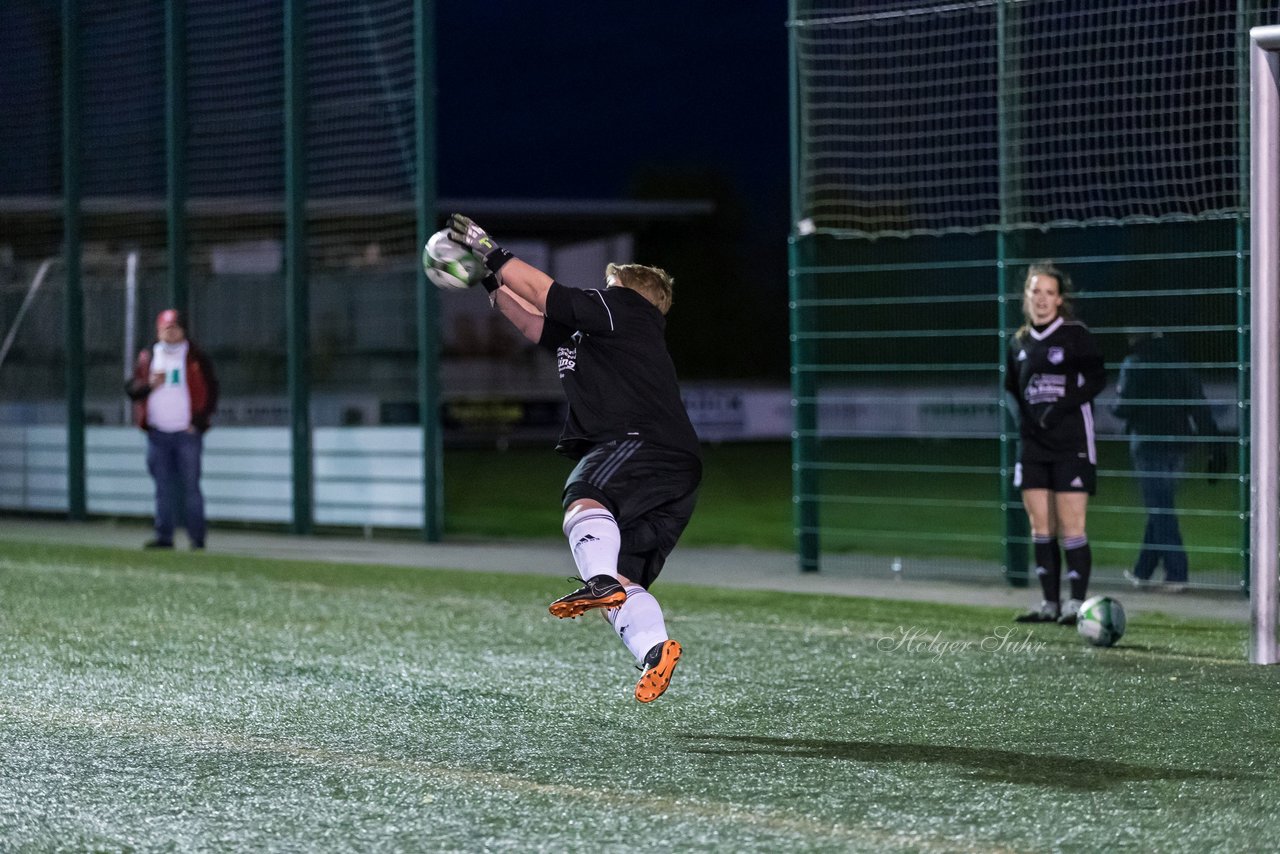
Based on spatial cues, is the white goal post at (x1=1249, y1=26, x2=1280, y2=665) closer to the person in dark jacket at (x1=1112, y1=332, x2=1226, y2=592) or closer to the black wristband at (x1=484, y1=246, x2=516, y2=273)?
the person in dark jacket at (x1=1112, y1=332, x2=1226, y2=592)

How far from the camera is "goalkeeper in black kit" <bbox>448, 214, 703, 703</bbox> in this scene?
6129 millimetres

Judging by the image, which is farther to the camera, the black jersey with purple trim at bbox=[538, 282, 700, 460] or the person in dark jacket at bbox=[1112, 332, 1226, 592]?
the person in dark jacket at bbox=[1112, 332, 1226, 592]

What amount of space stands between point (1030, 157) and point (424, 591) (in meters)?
4.66

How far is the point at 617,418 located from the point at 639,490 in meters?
0.26

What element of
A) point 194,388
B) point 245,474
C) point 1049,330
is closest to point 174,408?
point 194,388

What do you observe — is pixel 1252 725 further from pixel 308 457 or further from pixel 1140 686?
pixel 308 457

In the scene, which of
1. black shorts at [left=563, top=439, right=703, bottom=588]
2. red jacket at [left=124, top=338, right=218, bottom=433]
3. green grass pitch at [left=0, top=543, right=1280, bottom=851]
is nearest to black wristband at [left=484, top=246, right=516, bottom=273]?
black shorts at [left=563, top=439, right=703, bottom=588]

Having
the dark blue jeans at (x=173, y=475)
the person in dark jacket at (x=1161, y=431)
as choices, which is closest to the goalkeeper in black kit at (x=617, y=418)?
the person in dark jacket at (x=1161, y=431)

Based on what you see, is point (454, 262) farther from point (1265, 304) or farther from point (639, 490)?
point (1265, 304)

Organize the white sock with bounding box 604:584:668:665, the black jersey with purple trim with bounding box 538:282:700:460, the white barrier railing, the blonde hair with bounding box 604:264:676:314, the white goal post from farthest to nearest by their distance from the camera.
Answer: the white barrier railing → the white goal post → the blonde hair with bounding box 604:264:676:314 → the black jersey with purple trim with bounding box 538:282:700:460 → the white sock with bounding box 604:584:668:665

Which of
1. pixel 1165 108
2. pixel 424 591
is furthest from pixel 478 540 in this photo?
pixel 1165 108

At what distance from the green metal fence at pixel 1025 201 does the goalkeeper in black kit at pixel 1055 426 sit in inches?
54.3

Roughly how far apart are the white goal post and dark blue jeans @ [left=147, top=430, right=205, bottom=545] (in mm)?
8256

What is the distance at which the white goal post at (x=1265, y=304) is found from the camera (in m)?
7.87
